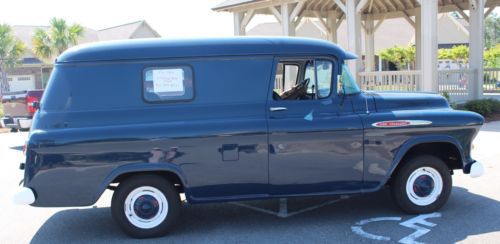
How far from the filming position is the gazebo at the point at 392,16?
14117 millimetres

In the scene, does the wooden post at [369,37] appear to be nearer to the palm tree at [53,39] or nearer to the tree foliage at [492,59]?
the tree foliage at [492,59]

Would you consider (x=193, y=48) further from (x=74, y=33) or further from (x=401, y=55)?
(x=74, y=33)

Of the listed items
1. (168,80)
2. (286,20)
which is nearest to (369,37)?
(286,20)

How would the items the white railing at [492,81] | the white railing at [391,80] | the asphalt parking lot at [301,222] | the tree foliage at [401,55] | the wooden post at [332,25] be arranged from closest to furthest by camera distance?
the asphalt parking lot at [301,222]
the white railing at [391,80]
the white railing at [492,81]
the wooden post at [332,25]
the tree foliage at [401,55]

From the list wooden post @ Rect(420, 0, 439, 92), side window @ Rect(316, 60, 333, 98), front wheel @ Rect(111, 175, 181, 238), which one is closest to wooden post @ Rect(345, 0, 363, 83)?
wooden post @ Rect(420, 0, 439, 92)

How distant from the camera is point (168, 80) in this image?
546 cm

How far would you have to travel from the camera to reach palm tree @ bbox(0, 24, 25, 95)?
35.8 meters

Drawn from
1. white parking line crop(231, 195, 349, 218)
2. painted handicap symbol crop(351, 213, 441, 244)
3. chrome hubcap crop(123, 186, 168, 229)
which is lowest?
painted handicap symbol crop(351, 213, 441, 244)

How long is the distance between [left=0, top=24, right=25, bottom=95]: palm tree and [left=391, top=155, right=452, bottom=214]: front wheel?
3564 cm

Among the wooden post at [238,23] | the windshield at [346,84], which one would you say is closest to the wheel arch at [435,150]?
the windshield at [346,84]

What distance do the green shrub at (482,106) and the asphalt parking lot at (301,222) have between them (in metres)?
7.85

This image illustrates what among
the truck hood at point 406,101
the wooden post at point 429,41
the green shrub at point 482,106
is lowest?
the green shrub at point 482,106

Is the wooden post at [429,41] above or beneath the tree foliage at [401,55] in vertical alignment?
beneath

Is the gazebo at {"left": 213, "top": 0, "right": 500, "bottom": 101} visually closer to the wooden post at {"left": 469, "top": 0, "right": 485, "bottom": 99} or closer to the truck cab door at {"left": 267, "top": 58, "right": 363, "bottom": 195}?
the wooden post at {"left": 469, "top": 0, "right": 485, "bottom": 99}
